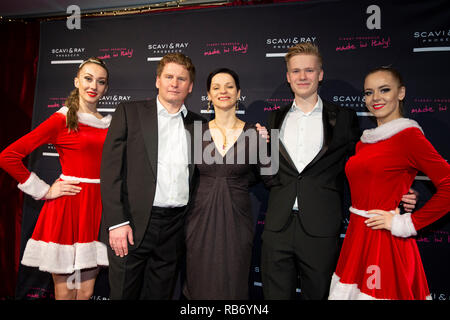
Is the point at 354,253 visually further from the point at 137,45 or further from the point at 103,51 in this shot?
the point at 103,51

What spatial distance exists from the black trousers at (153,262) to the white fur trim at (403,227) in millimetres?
1418

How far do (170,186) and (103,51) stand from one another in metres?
2.10

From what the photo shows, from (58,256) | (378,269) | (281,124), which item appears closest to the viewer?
(378,269)

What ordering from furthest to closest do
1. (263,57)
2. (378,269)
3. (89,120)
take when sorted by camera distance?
(263,57)
(89,120)
(378,269)

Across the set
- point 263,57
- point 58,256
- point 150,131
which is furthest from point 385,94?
point 58,256

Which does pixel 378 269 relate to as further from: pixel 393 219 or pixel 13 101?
pixel 13 101

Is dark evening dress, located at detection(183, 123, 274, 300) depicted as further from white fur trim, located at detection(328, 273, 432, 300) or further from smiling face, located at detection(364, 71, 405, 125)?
smiling face, located at detection(364, 71, 405, 125)

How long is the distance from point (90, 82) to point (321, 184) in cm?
206

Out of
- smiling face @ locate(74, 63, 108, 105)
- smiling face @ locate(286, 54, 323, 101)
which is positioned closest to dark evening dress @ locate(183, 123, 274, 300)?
smiling face @ locate(286, 54, 323, 101)

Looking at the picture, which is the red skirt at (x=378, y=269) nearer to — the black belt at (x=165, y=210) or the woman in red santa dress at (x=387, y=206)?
the woman in red santa dress at (x=387, y=206)

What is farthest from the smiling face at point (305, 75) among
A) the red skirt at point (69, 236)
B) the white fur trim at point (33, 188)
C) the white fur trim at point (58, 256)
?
the white fur trim at point (33, 188)

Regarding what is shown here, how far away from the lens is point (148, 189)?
2043 millimetres

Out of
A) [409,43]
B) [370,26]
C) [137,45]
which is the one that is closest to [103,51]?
[137,45]

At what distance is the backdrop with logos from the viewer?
2590mm
